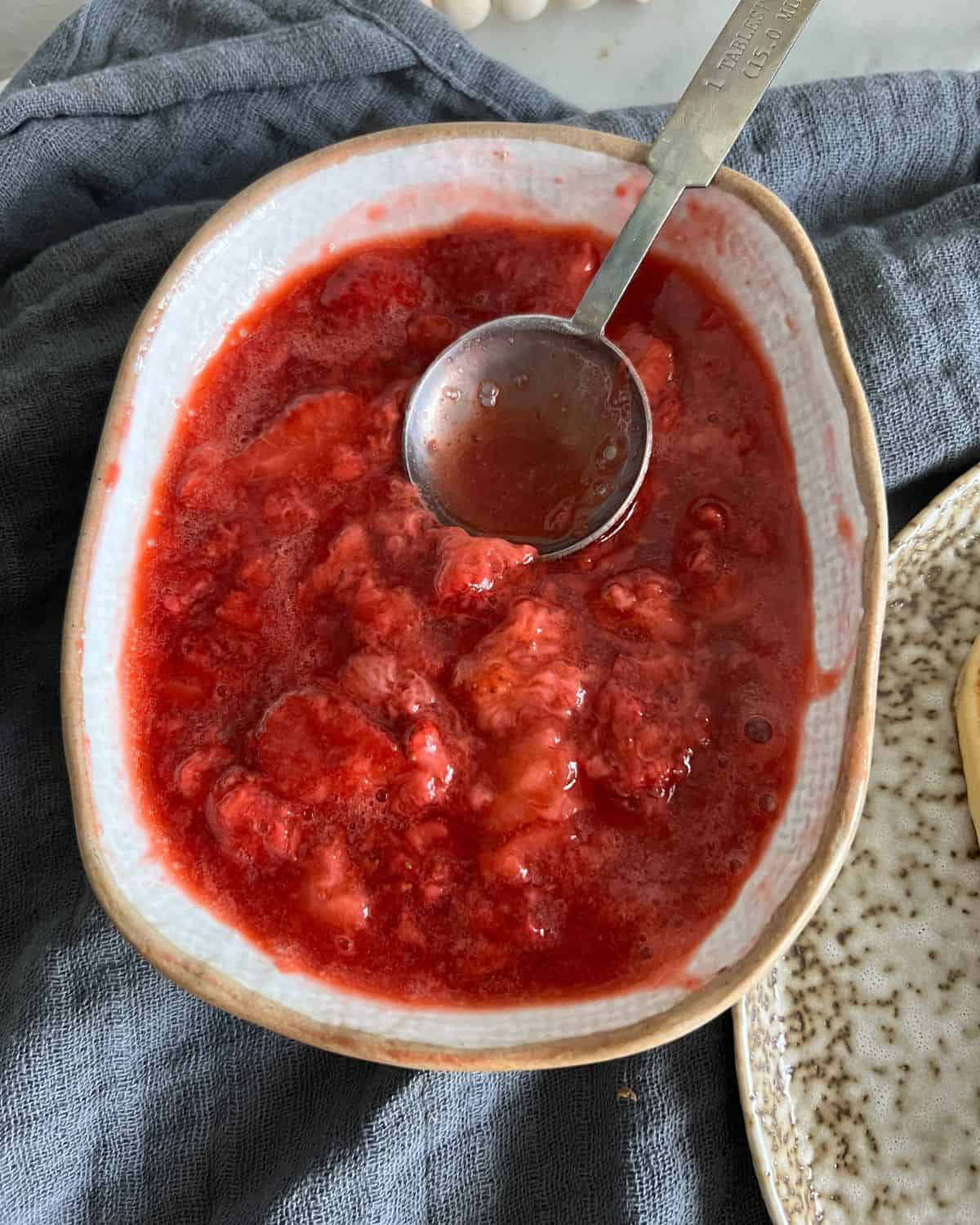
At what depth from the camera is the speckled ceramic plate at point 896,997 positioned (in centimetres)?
112

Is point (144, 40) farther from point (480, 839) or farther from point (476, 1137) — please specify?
point (476, 1137)

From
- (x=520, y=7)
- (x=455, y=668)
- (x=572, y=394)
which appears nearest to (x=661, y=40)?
(x=520, y=7)

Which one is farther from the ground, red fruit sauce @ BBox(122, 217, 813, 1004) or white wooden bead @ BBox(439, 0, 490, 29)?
white wooden bead @ BBox(439, 0, 490, 29)

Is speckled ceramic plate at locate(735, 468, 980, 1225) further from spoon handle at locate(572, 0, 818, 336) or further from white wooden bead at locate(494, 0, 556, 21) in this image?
white wooden bead at locate(494, 0, 556, 21)

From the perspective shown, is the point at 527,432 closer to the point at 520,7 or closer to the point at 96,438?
the point at 96,438

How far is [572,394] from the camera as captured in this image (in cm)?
109

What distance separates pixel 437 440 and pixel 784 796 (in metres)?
0.49

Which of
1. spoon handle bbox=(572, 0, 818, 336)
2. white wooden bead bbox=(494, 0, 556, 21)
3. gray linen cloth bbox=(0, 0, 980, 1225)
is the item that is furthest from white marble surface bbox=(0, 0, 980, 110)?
spoon handle bbox=(572, 0, 818, 336)

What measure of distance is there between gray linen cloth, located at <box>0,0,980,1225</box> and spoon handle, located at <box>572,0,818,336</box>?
0.78 feet

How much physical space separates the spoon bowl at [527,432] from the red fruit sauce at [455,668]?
0.03 m

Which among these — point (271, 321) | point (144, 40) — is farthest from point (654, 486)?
point (144, 40)

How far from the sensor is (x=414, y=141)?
1083mm

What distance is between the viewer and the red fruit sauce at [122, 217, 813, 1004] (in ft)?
3.11

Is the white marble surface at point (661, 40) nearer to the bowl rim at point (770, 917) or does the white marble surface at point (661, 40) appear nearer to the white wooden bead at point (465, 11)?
the white wooden bead at point (465, 11)
